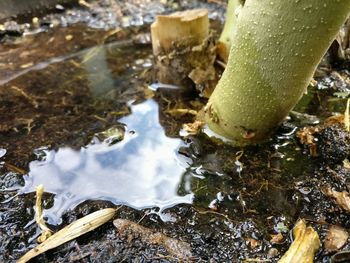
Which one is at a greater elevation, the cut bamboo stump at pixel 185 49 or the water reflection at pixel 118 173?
the cut bamboo stump at pixel 185 49

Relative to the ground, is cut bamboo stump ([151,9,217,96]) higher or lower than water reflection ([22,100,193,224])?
higher

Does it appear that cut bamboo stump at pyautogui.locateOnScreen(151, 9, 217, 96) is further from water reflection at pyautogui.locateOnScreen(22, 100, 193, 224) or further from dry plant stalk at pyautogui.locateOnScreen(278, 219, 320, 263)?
dry plant stalk at pyautogui.locateOnScreen(278, 219, 320, 263)

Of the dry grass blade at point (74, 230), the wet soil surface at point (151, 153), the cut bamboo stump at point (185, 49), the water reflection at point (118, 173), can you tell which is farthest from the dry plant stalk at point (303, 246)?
the cut bamboo stump at point (185, 49)

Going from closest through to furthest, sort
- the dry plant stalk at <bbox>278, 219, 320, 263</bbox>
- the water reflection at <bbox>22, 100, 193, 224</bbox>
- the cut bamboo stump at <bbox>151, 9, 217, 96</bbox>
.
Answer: the dry plant stalk at <bbox>278, 219, 320, 263</bbox>
the water reflection at <bbox>22, 100, 193, 224</bbox>
the cut bamboo stump at <bbox>151, 9, 217, 96</bbox>

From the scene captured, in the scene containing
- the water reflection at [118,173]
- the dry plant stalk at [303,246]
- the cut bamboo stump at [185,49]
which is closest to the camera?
the dry plant stalk at [303,246]

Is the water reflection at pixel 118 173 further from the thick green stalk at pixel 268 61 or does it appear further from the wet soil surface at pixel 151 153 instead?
the thick green stalk at pixel 268 61

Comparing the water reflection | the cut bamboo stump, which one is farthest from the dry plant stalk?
the cut bamboo stump
